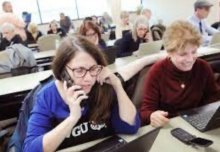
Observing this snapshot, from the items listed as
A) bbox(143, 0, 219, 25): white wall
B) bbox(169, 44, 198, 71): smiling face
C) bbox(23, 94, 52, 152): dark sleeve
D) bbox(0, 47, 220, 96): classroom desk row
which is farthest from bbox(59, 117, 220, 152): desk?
bbox(143, 0, 219, 25): white wall

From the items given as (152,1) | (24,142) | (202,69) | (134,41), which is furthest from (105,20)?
(24,142)

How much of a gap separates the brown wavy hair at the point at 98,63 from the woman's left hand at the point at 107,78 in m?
0.02

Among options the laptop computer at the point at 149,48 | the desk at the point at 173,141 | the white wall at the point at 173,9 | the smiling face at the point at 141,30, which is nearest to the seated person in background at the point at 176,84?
the desk at the point at 173,141

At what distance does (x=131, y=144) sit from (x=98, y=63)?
20.8 inches

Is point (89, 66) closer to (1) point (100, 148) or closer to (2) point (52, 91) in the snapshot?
(2) point (52, 91)

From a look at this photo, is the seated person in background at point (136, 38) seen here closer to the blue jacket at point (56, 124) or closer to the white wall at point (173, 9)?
the blue jacket at point (56, 124)

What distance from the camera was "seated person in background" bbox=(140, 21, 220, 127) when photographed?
1657mm

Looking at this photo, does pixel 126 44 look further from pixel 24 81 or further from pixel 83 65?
pixel 83 65

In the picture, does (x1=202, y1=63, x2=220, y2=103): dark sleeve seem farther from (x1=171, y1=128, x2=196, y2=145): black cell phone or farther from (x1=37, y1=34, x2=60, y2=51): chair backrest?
(x1=37, y1=34, x2=60, y2=51): chair backrest

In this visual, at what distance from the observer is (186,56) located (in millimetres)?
1581

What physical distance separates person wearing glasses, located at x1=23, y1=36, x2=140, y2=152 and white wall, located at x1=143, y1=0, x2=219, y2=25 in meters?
5.73

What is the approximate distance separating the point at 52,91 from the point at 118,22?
4.78 m

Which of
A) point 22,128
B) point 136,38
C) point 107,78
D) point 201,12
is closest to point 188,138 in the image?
point 107,78

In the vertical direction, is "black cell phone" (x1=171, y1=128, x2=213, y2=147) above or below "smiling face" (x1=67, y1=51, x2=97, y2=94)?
below
